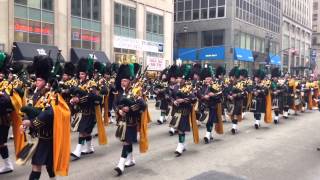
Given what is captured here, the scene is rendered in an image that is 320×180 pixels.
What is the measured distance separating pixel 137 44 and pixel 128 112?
96.4ft

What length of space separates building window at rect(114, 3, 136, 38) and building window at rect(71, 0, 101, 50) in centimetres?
219

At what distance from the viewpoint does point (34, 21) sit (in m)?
27.5

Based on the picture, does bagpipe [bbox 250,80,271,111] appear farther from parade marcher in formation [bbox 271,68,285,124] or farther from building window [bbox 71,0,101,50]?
building window [bbox 71,0,101,50]

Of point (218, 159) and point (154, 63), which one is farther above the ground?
point (154, 63)

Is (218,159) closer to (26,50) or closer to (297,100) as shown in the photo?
(297,100)

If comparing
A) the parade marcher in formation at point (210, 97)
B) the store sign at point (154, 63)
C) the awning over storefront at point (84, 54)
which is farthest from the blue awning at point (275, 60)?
the parade marcher in formation at point (210, 97)

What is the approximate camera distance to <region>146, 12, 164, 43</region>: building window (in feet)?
129

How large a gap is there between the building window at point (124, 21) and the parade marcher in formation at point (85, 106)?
25927 millimetres

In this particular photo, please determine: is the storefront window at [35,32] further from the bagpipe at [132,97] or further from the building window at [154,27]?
the bagpipe at [132,97]

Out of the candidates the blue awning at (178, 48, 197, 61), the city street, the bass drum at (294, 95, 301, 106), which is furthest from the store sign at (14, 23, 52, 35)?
Answer: the blue awning at (178, 48, 197, 61)

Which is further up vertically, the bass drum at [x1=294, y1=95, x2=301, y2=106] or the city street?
the bass drum at [x1=294, y1=95, x2=301, y2=106]

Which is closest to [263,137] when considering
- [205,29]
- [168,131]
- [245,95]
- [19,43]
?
[245,95]

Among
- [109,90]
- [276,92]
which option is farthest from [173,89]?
[276,92]

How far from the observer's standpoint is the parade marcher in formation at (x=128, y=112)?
25.7 feet
